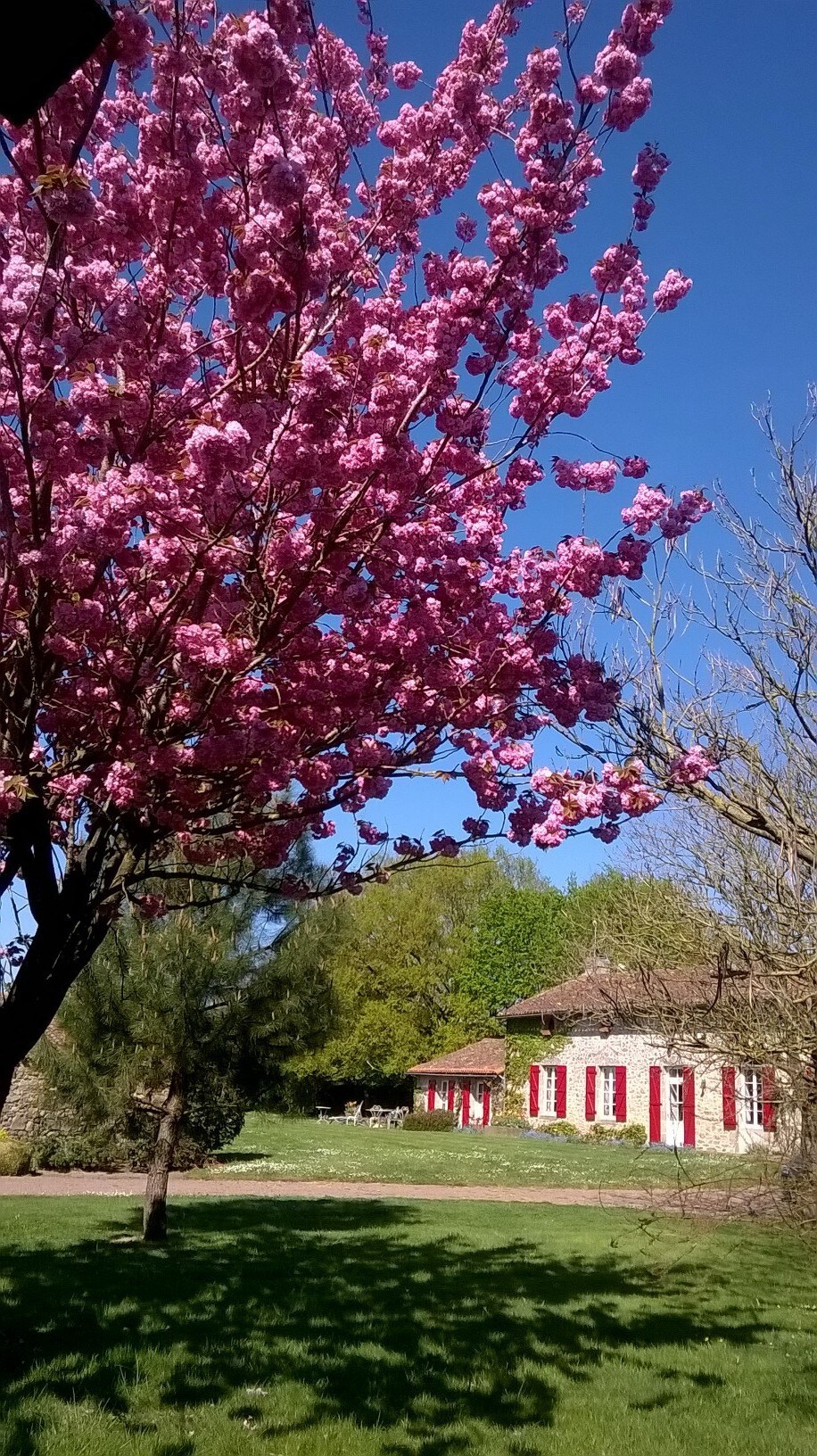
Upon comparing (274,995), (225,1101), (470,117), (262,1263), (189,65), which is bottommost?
(262,1263)

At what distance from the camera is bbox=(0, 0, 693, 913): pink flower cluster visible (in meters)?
3.31

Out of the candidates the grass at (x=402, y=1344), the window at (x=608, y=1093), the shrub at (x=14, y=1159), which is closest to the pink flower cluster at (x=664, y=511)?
the grass at (x=402, y=1344)

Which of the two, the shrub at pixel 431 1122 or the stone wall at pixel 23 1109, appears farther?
the shrub at pixel 431 1122

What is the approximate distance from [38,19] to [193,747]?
9.67ft

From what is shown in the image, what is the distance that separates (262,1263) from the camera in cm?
1012

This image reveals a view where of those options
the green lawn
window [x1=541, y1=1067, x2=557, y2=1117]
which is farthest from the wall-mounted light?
window [x1=541, y1=1067, x2=557, y2=1117]

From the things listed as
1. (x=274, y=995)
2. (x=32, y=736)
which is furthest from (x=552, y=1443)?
(x=274, y=995)

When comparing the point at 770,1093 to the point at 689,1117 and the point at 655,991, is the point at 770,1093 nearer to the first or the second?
the point at 655,991

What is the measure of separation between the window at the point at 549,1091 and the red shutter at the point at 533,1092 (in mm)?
182

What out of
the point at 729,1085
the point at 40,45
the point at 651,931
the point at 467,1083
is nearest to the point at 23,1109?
the point at 651,931

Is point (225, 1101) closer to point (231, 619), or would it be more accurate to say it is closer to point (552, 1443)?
point (552, 1443)

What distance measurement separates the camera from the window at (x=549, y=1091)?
3466cm

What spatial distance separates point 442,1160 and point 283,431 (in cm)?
2354

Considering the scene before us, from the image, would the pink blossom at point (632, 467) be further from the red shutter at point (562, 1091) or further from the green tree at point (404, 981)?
the green tree at point (404, 981)
